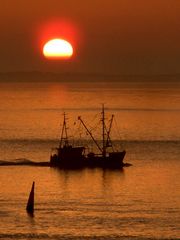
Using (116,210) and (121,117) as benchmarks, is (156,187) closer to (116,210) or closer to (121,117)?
(116,210)

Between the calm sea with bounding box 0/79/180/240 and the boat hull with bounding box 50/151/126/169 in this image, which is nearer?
the calm sea with bounding box 0/79/180/240

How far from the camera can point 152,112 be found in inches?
7185

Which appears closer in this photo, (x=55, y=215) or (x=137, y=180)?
(x=55, y=215)

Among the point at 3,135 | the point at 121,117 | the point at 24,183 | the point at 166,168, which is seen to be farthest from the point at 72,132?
the point at 24,183

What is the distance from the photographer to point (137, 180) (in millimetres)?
82125

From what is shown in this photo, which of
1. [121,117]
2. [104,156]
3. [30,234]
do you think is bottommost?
[30,234]

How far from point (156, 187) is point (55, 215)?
16034 mm

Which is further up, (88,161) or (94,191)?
(88,161)

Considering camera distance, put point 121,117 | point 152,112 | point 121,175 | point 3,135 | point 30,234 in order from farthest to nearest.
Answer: point 152,112, point 121,117, point 3,135, point 121,175, point 30,234

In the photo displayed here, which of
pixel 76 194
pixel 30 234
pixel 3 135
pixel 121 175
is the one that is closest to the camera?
pixel 30 234

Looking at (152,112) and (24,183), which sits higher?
(152,112)

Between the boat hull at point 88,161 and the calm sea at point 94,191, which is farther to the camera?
the boat hull at point 88,161

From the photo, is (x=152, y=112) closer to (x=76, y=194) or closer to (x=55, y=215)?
(x=76, y=194)

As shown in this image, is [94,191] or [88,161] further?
[88,161]
